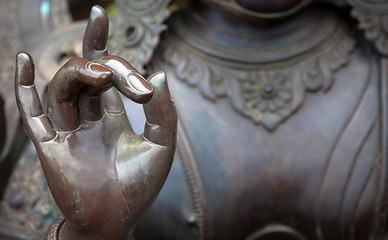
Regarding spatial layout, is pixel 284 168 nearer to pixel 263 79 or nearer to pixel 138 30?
pixel 263 79

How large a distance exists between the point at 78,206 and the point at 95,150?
7cm

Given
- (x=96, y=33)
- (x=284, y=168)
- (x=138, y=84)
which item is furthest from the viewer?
(x=284, y=168)

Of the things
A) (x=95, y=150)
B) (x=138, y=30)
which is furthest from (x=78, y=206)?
(x=138, y=30)

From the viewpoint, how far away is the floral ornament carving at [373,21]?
1039mm

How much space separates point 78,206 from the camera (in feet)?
2.26

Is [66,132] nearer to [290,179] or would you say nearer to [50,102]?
[50,102]

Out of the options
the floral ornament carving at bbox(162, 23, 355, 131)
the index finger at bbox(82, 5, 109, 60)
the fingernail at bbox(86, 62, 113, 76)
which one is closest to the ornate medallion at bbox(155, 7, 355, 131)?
the floral ornament carving at bbox(162, 23, 355, 131)

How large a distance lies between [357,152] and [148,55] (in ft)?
1.39

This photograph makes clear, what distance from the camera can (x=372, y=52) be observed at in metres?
1.07

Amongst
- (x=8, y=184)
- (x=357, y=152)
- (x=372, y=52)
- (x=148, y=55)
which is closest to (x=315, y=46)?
(x=372, y=52)

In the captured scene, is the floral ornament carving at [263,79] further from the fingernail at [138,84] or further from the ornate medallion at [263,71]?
the fingernail at [138,84]

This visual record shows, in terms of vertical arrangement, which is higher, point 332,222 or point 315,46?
point 315,46

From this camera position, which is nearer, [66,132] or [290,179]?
[66,132]

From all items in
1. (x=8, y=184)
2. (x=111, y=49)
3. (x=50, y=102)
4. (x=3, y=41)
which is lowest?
(x=8, y=184)
